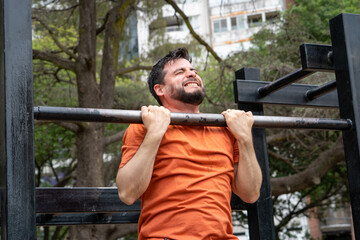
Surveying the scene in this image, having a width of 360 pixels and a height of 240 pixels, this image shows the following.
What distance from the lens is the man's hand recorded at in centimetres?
191

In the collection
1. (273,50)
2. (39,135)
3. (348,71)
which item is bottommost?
(348,71)

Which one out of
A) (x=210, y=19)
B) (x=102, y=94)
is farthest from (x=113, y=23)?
(x=210, y=19)

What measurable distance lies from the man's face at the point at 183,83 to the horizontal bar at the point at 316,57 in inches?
17.4

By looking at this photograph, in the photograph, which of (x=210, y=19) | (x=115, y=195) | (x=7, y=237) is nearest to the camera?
(x=7, y=237)

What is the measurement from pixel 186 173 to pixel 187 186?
51mm

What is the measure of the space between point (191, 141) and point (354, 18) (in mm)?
846

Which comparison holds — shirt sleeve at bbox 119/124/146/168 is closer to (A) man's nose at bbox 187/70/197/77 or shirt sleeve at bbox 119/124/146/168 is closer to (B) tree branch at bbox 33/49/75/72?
(A) man's nose at bbox 187/70/197/77

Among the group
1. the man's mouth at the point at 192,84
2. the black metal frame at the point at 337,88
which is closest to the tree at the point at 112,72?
the black metal frame at the point at 337,88

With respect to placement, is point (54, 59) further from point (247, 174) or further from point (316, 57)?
point (247, 174)

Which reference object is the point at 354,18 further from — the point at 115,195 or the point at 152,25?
the point at 152,25

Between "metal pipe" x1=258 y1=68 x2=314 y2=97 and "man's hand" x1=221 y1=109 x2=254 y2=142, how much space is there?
481mm

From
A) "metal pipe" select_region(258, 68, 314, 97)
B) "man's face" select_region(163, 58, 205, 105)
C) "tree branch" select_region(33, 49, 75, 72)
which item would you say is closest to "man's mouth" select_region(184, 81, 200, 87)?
"man's face" select_region(163, 58, 205, 105)

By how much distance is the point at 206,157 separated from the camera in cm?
192

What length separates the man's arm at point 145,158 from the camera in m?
1.77
